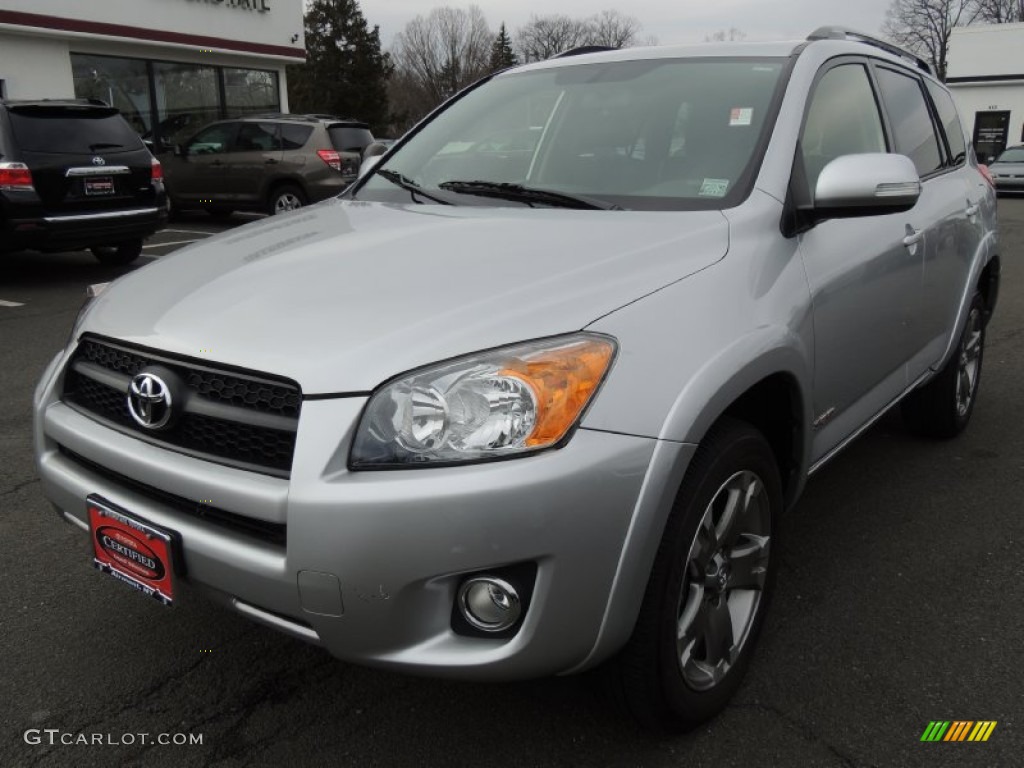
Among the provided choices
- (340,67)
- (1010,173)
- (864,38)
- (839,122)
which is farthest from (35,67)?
(340,67)

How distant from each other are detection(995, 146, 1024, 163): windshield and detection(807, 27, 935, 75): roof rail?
21327mm

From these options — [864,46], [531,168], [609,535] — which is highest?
[864,46]

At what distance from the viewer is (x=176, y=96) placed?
17109 millimetres

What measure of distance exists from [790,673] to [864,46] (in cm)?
236

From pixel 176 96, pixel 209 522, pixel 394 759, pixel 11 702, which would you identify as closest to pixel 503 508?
pixel 209 522

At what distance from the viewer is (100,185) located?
841cm

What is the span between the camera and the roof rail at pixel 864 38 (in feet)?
10.3

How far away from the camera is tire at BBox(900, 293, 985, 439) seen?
400cm

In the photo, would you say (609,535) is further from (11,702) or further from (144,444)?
(11,702)

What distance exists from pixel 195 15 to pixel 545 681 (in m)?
18.0

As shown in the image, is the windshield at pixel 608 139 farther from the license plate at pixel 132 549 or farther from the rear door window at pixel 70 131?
the rear door window at pixel 70 131

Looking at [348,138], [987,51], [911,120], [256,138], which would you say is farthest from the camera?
[987,51]

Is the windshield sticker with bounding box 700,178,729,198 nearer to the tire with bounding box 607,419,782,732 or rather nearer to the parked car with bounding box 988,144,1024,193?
the tire with bounding box 607,419,782,732

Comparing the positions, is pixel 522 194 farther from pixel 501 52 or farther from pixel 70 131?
pixel 501 52
